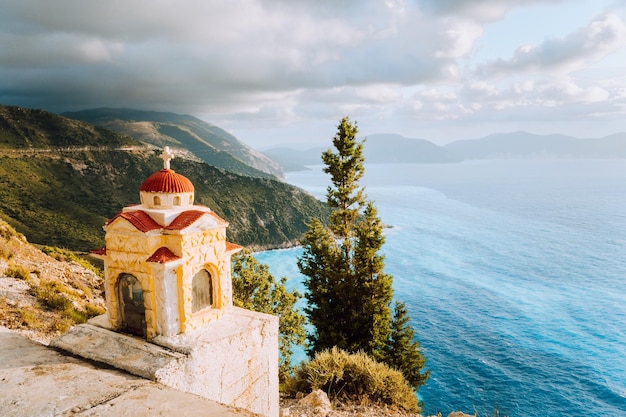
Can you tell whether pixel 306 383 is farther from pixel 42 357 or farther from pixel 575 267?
pixel 575 267

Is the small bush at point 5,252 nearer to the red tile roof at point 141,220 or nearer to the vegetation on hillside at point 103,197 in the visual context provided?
the red tile roof at point 141,220

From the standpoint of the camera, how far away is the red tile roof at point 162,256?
7.93m

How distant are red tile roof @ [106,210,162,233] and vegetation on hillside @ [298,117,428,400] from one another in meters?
14.0

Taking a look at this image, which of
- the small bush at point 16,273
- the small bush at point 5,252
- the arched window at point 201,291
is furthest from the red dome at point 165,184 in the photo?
the small bush at point 5,252

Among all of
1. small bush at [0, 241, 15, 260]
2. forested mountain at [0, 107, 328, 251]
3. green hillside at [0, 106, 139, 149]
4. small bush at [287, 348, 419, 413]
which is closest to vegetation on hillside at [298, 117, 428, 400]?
small bush at [287, 348, 419, 413]

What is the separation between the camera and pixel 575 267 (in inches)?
2694

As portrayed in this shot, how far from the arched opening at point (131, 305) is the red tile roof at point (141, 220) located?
4.56ft

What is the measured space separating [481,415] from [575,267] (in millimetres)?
54663

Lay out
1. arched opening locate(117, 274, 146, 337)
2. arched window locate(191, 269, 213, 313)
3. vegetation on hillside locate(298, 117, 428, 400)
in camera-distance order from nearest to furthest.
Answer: arched opening locate(117, 274, 146, 337), arched window locate(191, 269, 213, 313), vegetation on hillside locate(298, 117, 428, 400)

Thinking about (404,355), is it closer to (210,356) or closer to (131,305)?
(210,356)

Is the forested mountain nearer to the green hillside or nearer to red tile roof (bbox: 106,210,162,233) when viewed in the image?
the green hillside

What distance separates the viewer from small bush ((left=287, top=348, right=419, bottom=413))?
11.4 meters

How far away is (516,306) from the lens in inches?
2062

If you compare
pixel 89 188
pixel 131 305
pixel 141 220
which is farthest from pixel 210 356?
pixel 89 188
